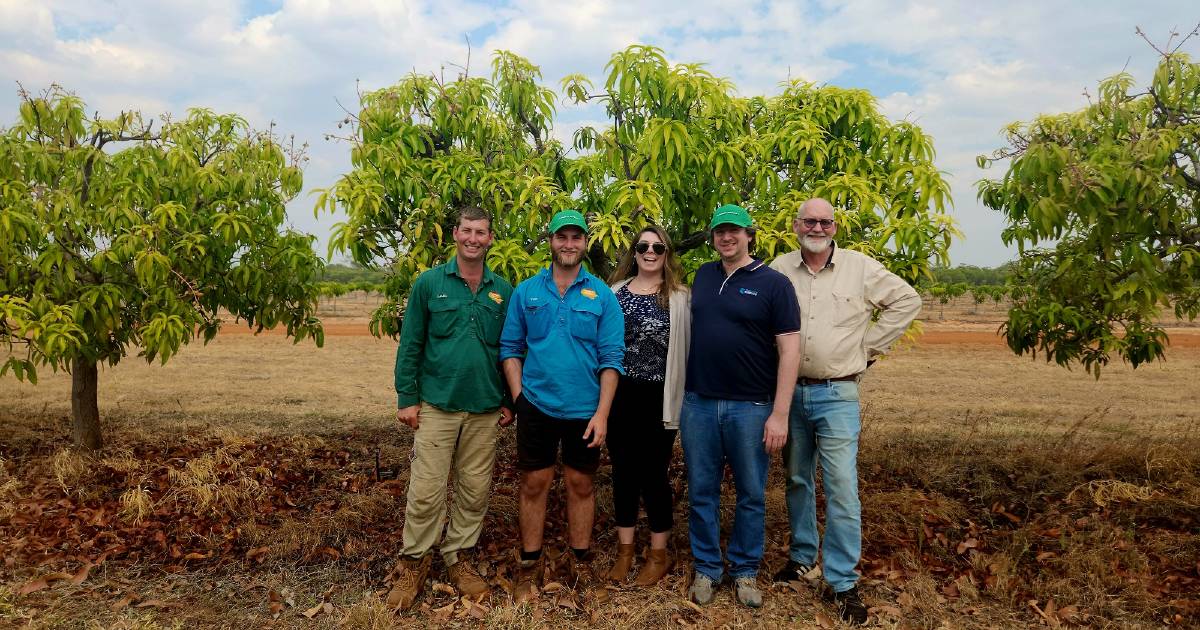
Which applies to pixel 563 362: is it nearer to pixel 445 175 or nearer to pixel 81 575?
pixel 445 175

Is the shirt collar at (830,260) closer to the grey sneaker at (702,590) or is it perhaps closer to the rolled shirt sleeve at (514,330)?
the rolled shirt sleeve at (514,330)

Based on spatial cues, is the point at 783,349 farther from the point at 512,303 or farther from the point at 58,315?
the point at 58,315

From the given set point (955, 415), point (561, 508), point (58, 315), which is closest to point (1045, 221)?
point (561, 508)

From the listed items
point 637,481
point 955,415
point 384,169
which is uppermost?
point 384,169

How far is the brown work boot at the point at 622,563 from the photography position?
4195mm

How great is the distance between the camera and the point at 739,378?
365cm

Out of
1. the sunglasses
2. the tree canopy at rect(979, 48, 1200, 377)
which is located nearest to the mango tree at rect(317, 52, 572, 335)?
the sunglasses

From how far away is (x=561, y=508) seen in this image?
18.0 ft

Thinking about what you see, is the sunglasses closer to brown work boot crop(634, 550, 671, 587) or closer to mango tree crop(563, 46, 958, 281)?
mango tree crop(563, 46, 958, 281)

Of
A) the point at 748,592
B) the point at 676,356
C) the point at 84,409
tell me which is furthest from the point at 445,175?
the point at 84,409

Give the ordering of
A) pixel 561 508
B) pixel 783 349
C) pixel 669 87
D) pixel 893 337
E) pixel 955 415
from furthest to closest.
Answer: pixel 955 415 < pixel 561 508 < pixel 669 87 < pixel 893 337 < pixel 783 349

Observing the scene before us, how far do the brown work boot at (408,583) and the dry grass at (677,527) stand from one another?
11 centimetres

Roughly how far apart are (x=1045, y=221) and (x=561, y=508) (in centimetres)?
370

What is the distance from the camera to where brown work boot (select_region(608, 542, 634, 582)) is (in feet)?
13.8
